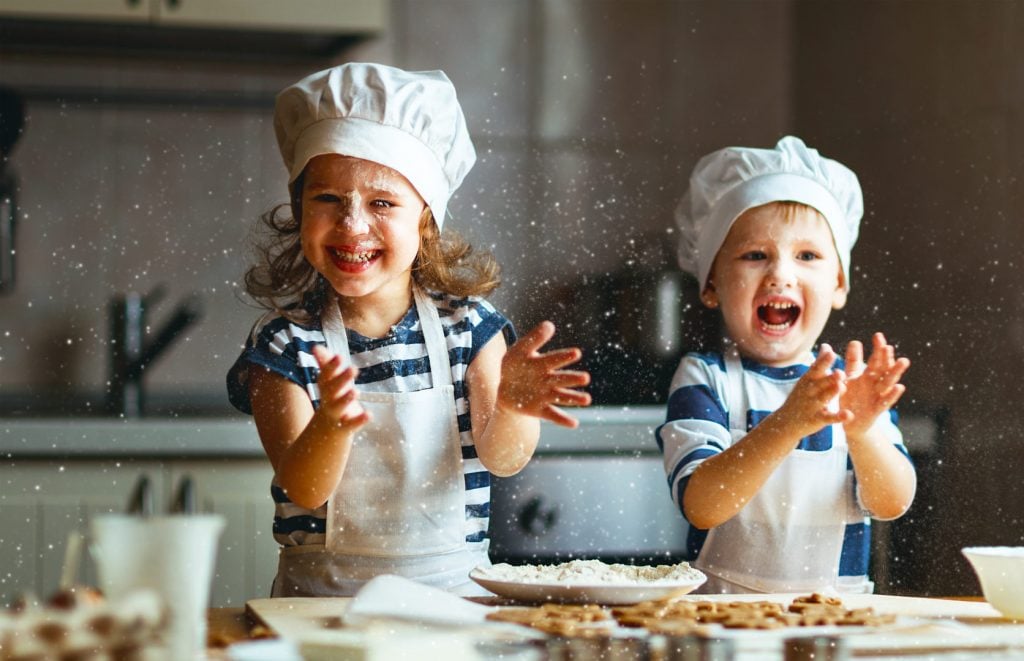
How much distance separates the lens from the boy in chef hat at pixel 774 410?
0.62m

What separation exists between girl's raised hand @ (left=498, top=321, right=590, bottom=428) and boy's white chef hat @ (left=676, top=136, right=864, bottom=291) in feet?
0.79

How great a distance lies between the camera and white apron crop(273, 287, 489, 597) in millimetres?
620

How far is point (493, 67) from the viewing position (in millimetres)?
1088

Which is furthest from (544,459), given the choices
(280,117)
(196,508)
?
(280,117)

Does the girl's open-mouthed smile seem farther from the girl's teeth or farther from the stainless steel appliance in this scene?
the stainless steel appliance

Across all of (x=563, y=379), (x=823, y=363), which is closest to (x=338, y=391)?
(x=563, y=379)

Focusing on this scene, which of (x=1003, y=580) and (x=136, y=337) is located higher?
(x=136, y=337)

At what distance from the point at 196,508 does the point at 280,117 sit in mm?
360

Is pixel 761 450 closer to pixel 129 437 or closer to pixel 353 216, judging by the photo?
pixel 353 216

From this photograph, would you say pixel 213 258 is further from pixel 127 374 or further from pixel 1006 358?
pixel 1006 358

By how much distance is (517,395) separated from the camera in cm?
55

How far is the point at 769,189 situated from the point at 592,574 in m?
0.32

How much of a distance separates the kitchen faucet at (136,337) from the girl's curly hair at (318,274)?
0.22 meters

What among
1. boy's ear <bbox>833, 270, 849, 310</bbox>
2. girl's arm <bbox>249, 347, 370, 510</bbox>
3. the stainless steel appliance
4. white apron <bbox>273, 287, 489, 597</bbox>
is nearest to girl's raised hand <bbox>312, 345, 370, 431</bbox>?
girl's arm <bbox>249, 347, 370, 510</bbox>
